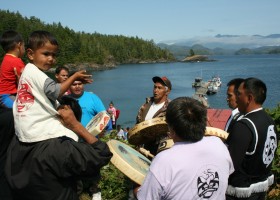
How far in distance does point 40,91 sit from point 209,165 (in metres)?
1.44

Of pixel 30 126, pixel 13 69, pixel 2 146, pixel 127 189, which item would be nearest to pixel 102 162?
pixel 30 126

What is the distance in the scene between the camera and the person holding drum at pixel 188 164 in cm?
239

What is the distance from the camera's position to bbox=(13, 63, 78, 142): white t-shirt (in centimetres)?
258

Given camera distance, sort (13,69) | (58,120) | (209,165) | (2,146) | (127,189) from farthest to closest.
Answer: (127,189) < (13,69) < (2,146) < (58,120) < (209,165)

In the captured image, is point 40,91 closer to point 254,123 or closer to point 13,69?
point 13,69

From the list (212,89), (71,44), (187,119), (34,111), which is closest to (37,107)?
(34,111)

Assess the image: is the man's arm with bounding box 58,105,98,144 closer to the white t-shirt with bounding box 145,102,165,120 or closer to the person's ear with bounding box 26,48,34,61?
the person's ear with bounding box 26,48,34,61

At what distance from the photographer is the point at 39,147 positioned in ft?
8.34

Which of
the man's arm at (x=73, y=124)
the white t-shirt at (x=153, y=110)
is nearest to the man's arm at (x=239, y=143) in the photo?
the man's arm at (x=73, y=124)

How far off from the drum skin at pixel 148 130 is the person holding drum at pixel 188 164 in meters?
1.65

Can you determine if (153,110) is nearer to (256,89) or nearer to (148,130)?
(148,130)

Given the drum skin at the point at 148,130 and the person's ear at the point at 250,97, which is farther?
the drum skin at the point at 148,130

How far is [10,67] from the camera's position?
14.2 feet

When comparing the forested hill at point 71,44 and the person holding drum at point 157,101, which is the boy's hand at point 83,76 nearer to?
the person holding drum at point 157,101
